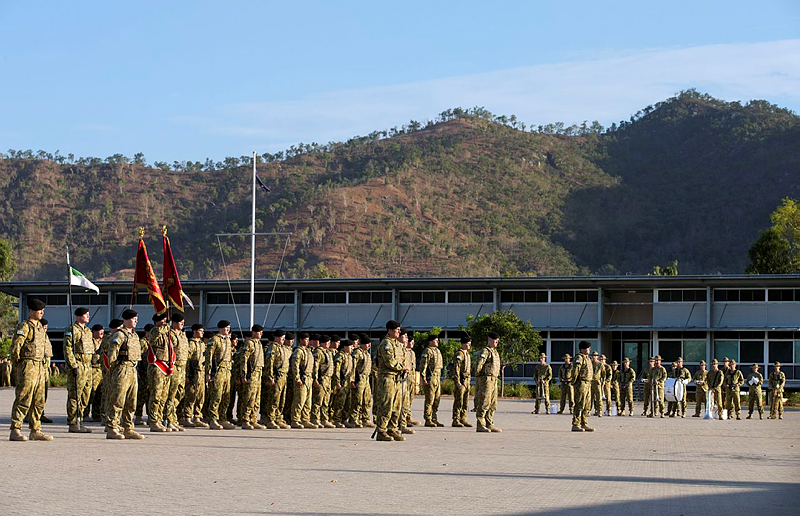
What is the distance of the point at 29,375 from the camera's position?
16453 mm

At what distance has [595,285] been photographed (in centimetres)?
5375

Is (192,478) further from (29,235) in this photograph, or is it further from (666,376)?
(29,235)

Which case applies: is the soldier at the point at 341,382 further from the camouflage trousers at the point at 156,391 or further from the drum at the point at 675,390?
the drum at the point at 675,390

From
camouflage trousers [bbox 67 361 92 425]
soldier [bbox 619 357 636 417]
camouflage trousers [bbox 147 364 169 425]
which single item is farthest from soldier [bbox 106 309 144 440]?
soldier [bbox 619 357 636 417]

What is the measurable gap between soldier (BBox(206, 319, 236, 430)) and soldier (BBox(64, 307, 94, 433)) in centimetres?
212

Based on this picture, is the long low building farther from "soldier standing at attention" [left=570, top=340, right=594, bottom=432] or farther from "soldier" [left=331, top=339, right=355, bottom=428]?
"soldier" [left=331, top=339, right=355, bottom=428]

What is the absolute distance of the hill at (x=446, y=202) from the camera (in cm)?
11794

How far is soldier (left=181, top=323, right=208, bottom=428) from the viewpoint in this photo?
20375 mm

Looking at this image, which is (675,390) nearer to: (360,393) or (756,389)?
(756,389)

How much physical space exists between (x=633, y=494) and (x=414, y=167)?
417 ft

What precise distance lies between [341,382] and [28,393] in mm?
8227

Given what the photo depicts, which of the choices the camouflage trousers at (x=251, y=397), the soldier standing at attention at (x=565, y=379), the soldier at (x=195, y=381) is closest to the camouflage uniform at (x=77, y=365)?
the soldier at (x=195, y=381)

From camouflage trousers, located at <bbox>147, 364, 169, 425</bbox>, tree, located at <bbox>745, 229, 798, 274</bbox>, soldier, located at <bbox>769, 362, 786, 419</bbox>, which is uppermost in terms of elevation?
tree, located at <bbox>745, 229, 798, 274</bbox>

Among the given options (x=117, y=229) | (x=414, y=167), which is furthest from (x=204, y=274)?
(x=414, y=167)
